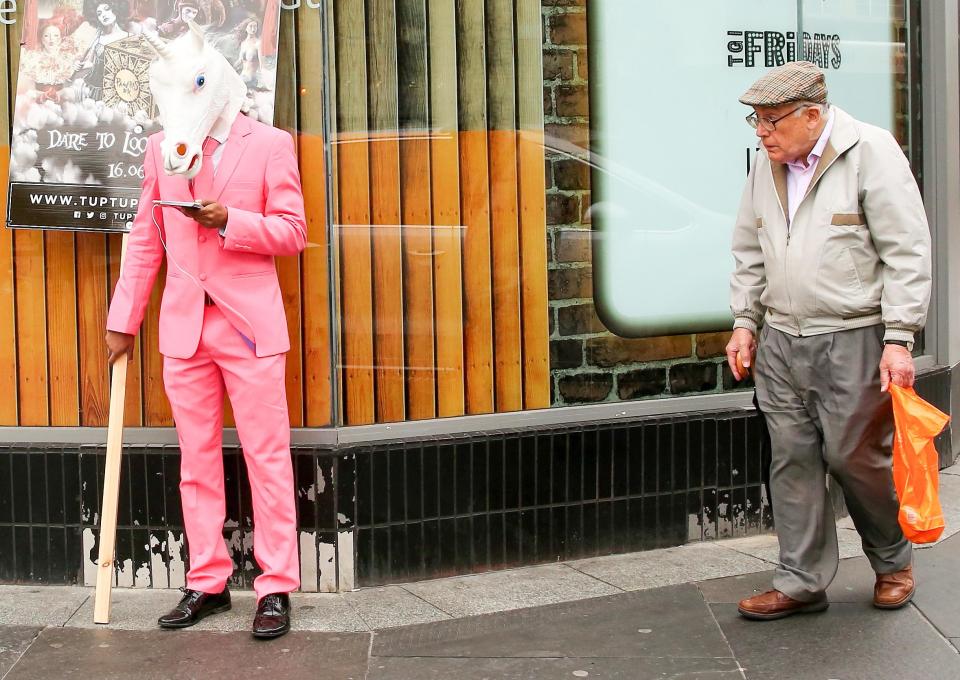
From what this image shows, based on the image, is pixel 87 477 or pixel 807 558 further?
pixel 87 477

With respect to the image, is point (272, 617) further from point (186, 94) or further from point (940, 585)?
point (940, 585)

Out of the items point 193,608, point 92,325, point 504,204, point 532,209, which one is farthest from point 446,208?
point 193,608

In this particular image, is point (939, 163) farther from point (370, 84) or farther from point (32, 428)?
point (32, 428)

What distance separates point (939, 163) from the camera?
273 inches

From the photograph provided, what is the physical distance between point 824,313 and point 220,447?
2.19m

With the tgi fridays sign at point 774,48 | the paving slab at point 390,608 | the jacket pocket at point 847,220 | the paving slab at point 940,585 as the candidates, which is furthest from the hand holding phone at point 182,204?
the paving slab at point 940,585

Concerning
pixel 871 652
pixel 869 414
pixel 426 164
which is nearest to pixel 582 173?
pixel 426 164

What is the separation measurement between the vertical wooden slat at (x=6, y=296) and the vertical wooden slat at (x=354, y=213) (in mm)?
1286

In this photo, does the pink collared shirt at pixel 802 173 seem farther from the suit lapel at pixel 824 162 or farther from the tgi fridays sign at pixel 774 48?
the tgi fridays sign at pixel 774 48

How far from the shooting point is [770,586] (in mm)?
5098

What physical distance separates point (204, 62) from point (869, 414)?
2.56 m

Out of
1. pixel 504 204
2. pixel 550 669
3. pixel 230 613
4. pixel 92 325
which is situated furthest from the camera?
pixel 504 204

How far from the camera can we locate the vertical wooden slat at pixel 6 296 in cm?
509

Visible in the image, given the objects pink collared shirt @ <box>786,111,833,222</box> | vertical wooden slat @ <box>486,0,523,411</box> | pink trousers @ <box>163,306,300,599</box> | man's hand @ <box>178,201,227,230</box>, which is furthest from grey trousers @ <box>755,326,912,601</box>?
man's hand @ <box>178,201,227,230</box>
